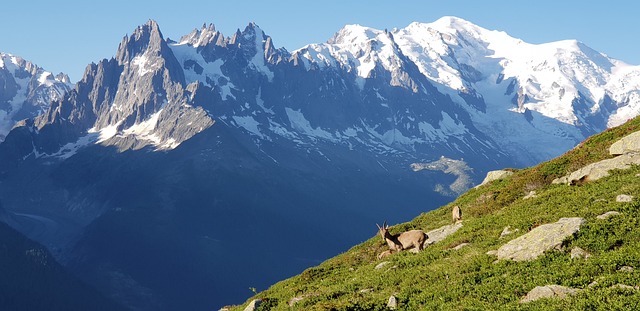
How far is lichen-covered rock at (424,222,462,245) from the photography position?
44344 mm

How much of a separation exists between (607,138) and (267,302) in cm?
3143

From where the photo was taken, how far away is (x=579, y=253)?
102 feet

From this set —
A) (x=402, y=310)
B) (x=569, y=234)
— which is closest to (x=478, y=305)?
(x=402, y=310)

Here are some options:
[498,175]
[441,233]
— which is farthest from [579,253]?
[498,175]

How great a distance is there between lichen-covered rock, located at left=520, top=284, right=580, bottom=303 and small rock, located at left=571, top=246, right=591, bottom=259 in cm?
366

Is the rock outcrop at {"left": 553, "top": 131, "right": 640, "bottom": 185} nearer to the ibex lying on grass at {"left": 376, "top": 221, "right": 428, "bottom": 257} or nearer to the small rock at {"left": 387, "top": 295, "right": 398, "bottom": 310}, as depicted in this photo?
the ibex lying on grass at {"left": 376, "top": 221, "right": 428, "bottom": 257}

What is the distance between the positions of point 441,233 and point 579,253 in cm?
1495

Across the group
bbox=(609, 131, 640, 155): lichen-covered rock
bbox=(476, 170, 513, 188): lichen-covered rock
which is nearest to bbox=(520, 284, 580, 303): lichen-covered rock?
bbox=(609, 131, 640, 155): lichen-covered rock

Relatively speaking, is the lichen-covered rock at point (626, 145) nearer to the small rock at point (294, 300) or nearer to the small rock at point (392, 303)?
the small rock at point (392, 303)

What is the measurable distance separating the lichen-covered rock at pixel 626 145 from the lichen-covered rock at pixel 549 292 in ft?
76.3

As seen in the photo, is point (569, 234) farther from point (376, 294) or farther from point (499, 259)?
point (376, 294)

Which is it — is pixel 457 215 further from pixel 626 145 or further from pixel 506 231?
pixel 626 145

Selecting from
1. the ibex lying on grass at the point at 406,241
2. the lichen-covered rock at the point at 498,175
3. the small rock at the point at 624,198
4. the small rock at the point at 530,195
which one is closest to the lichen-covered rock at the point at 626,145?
the small rock at the point at 530,195

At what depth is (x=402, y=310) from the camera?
98.7ft
